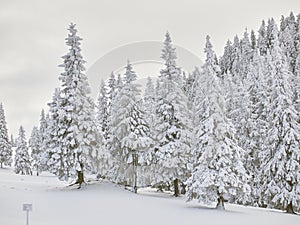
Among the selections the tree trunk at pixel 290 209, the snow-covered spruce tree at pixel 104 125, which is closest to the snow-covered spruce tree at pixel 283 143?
the tree trunk at pixel 290 209

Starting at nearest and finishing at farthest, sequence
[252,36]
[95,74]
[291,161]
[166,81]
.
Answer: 1. [291,161]
2. [166,81]
3. [95,74]
4. [252,36]

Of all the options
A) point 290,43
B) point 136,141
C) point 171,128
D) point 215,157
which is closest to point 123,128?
point 136,141

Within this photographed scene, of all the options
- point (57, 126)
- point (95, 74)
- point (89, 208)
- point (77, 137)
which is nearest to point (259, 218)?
point (89, 208)

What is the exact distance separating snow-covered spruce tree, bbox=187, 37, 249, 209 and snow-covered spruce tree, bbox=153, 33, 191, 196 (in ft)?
19.8

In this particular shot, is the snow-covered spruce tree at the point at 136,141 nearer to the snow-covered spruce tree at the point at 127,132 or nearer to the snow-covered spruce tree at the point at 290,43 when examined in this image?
the snow-covered spruce tree at the point at 127,132

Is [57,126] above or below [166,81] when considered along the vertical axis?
below

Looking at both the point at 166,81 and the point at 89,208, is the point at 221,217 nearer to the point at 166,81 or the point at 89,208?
the point at 89,208

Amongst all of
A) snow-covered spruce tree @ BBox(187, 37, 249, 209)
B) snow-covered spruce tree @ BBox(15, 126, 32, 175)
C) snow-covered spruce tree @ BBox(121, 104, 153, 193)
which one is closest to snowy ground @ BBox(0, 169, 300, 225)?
snow-covered spruce tree @ BBox(187, 37, 249, 209)

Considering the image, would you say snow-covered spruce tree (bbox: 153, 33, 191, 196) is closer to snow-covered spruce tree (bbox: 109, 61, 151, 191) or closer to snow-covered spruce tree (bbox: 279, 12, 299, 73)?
snow-covered spruce tree (bbox: 109, 61, 151, 191)

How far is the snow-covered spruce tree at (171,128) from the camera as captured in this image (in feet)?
115

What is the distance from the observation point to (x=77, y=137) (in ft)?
111

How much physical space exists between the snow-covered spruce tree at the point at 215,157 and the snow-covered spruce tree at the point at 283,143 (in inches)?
209

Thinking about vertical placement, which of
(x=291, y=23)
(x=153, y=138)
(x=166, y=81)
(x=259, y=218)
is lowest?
(x=259, y=218)

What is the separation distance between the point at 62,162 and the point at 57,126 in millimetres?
3820
